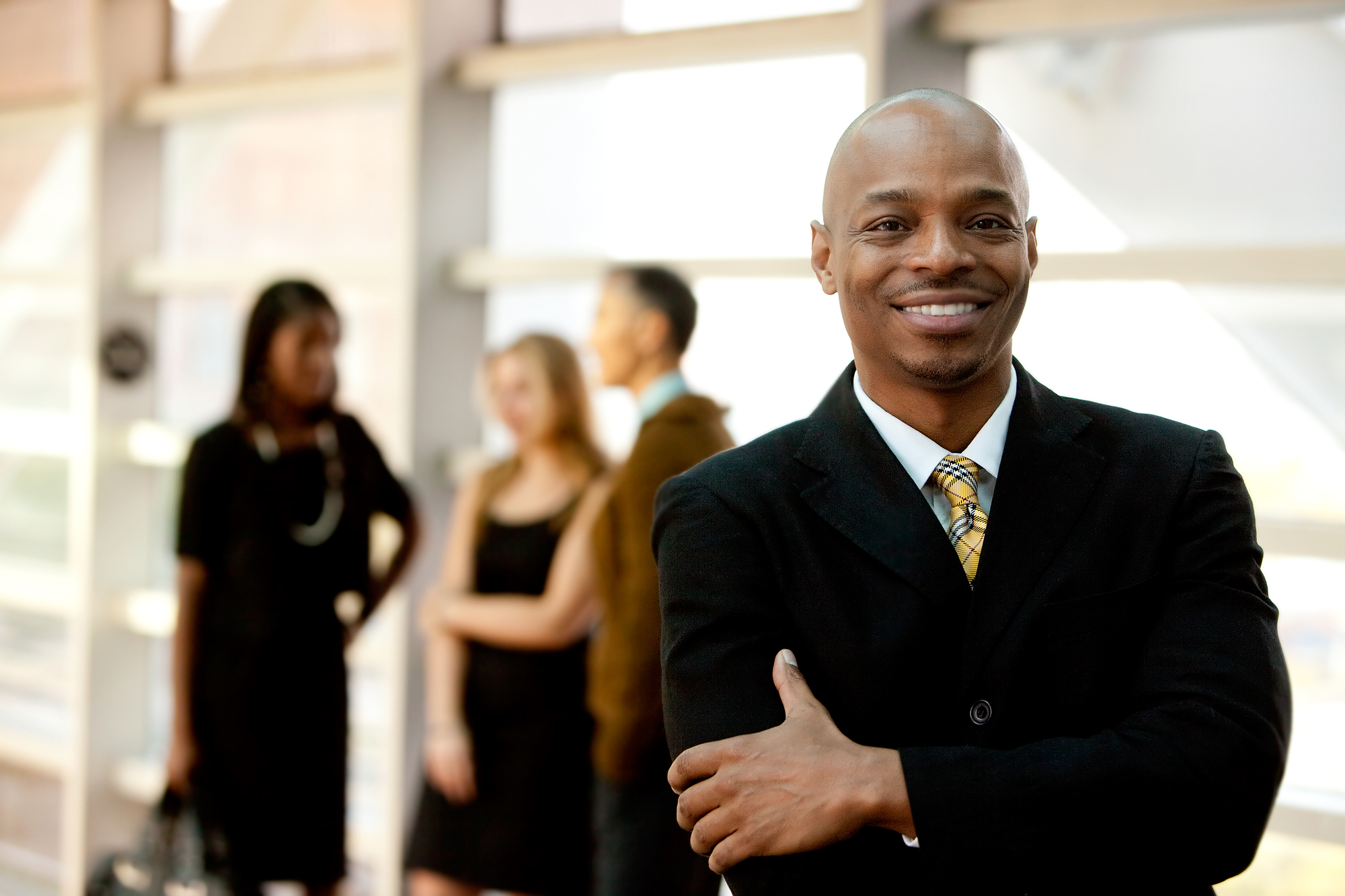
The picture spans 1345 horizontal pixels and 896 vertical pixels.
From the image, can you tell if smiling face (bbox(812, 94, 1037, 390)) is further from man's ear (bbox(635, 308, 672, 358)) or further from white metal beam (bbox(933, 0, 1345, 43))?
white metal beam (bbox(933, 0, 1345, 43))

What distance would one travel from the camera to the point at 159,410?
5.41 meters

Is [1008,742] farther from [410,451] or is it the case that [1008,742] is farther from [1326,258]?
[410,451]

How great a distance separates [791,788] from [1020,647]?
271 millimetres

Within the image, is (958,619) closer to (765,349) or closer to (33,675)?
(765,349)

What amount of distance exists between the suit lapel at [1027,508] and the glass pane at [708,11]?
2.30 meters

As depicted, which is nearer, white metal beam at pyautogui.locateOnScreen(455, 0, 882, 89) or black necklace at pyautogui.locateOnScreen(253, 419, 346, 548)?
white metal beam at pyautogui.locateOnScreen(455, 0, 882, 89)

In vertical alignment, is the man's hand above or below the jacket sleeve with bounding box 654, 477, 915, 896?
below

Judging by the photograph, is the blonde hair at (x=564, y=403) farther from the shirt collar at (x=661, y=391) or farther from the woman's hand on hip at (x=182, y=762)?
the woman's hand on hip at (x=182, y=762)

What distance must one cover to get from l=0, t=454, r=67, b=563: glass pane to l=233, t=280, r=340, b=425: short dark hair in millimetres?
2433

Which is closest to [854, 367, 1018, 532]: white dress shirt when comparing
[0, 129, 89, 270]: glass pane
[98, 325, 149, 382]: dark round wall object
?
[98, 325, 149, 382]: dark round wall object

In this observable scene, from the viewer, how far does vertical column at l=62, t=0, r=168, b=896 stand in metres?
5.14

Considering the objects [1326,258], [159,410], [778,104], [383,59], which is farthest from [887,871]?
[159,410]

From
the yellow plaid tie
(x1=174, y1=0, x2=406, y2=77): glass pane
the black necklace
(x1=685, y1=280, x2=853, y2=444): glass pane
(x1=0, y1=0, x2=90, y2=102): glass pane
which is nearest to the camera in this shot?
the yellow plaid tie

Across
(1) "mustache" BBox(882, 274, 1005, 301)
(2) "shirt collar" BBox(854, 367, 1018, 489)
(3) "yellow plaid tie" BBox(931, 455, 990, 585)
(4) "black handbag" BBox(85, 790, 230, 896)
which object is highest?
(1) "mustache" BBox(882, 274, 1005, 301)
